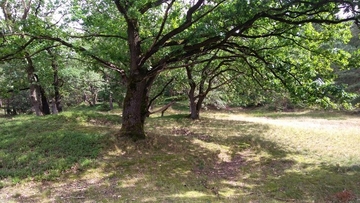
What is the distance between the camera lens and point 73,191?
566cm

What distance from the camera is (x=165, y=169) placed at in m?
7.24

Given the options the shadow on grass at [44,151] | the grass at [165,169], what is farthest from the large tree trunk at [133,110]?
the shadow on grass at [44,151]

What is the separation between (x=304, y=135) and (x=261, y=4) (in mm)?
9284

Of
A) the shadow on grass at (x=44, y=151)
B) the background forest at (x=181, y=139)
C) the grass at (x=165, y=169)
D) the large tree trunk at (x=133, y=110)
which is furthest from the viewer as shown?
the large tree trunk at (x=133, y=110)

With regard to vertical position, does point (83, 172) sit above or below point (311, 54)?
below

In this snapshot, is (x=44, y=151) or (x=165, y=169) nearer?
(x=165, y=169)

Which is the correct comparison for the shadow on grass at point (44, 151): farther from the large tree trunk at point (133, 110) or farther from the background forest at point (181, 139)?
the large tree trunk at point (133, 110)

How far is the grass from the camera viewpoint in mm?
5715

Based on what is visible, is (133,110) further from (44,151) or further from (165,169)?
(44,151)

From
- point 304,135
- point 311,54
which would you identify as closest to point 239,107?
point 304,135

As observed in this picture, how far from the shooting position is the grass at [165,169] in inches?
225

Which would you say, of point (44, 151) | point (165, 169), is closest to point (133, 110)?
point (165, 169)

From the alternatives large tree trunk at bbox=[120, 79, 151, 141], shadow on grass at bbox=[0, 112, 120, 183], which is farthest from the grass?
large tree trunk at bbox=[120, 79, 151, 141]

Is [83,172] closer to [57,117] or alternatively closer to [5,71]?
[57,117]
